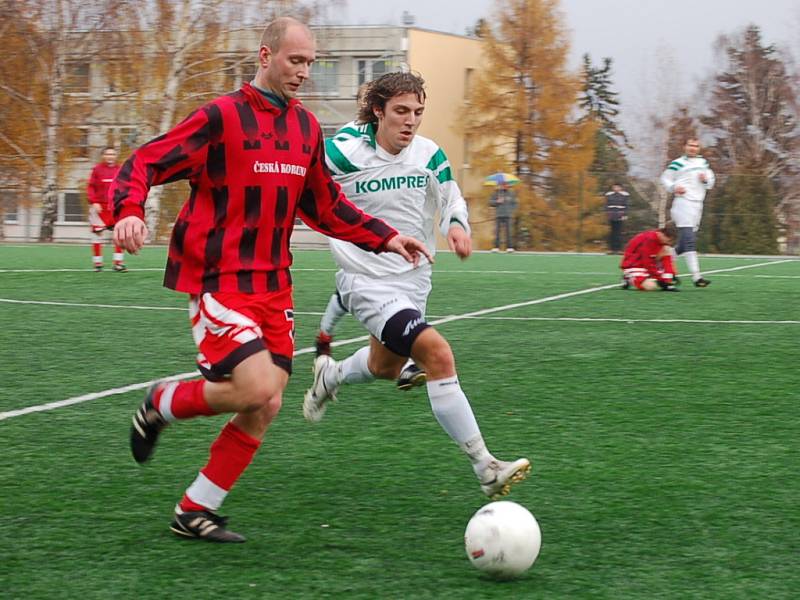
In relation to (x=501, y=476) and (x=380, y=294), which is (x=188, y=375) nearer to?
(x=380, y=294)

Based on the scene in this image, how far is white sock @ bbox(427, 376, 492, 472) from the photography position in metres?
4.78

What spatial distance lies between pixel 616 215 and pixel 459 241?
2807 cm

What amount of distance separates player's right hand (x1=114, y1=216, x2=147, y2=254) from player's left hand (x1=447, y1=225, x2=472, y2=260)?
1.75m

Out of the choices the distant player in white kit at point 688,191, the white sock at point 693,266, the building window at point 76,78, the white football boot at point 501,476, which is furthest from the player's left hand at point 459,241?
the building window at point 76,78

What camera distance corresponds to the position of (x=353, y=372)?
6.64 m

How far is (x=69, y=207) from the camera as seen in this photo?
53.3 metres

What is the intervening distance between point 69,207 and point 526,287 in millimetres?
40218

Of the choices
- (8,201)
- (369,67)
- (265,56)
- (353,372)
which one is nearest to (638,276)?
(353,372)

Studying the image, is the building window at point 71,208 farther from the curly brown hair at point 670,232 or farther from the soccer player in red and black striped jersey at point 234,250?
the soccer player in red and black striped jersey at point 234,250

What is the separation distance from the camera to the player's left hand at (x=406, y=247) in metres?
4.85

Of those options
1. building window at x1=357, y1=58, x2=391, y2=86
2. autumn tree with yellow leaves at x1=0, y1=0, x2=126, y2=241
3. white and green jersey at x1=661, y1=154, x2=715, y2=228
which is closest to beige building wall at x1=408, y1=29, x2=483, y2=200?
building window at x1=357, y1=58, x2=391, y2=86

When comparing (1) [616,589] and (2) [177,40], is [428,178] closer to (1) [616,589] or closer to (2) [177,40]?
(1) [616,589]

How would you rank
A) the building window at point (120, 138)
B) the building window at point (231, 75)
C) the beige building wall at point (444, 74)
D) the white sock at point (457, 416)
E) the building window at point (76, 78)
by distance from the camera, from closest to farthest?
1. the white sock at point (457, 416)
2. the building window at point (76, 78)
3. the building window at point (231, 75)
4. the building window at point (120, 138)
5. the beige building wall at point (444, 74)

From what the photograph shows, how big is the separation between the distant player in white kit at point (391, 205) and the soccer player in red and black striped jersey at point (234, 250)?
36.8 inches
